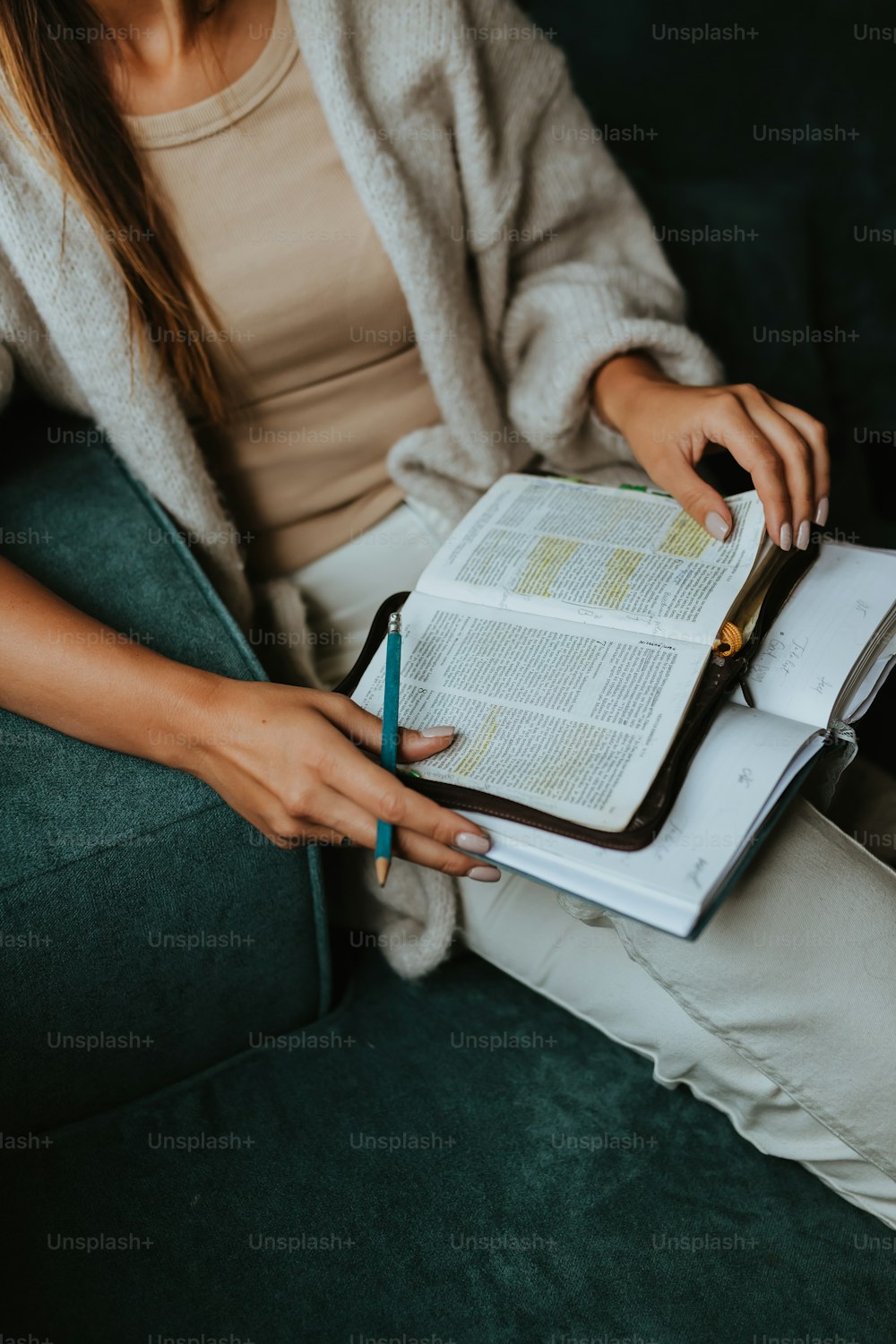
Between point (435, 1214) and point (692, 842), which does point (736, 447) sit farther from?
point (435, 1214)

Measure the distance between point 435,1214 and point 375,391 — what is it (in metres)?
0.69

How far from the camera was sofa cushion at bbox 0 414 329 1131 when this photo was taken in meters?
0.68

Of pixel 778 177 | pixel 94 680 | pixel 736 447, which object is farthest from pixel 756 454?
pixel 778 177

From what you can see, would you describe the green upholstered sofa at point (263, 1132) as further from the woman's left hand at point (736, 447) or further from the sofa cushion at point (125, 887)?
the woman's left hand at point (736, 447)

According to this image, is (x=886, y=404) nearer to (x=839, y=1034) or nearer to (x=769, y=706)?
(x=769, y=706)

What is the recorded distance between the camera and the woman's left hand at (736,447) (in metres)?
0.71

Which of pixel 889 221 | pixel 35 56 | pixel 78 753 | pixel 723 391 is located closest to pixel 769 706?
pixel 723 391

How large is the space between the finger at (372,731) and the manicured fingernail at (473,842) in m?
0.06

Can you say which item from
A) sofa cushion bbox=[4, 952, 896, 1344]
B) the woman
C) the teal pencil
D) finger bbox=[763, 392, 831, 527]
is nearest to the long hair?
the woman

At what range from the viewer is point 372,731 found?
0.61 m

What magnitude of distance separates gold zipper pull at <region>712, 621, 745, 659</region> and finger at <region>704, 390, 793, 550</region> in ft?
0.34

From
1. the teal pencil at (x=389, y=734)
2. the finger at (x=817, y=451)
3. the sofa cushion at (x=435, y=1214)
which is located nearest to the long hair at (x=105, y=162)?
the teal pencil at (x=389, y=734)

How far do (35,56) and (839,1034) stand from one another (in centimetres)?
87

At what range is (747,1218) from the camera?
0.69 meters
